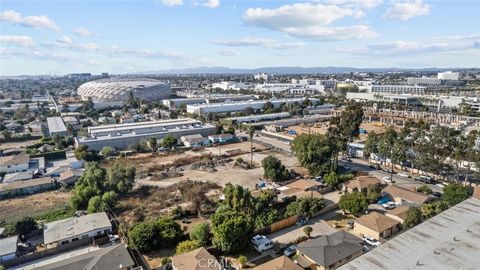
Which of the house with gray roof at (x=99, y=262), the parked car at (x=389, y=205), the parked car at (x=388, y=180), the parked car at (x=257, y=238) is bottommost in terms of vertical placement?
the parked car at (x=389, y=205)

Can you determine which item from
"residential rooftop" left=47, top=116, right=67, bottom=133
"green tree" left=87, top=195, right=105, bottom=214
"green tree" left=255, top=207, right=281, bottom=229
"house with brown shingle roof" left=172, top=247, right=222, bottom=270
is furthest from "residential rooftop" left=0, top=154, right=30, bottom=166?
"green tree" left=255, top=207, right=281, bottom=229

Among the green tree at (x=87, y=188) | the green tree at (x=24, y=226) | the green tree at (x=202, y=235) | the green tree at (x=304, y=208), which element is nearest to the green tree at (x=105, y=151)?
the green tree at (x=87, y=188)

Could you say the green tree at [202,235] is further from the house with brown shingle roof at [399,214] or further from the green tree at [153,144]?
the green tree at [153,144]

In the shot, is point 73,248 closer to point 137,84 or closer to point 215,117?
point 215,117

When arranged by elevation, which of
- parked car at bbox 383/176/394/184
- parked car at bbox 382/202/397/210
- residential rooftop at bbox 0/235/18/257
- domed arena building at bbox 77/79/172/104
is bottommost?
parked car at bbox 382/202/397/210

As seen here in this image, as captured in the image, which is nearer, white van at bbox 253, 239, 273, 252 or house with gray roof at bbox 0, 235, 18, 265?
house with gray roof at bbox 0, 235, 18, 265

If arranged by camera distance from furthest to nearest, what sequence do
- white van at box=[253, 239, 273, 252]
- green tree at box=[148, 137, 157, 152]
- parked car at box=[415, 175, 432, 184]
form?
green tree at box=[148, 137, 157, 152], parked car at box=[415, 175, 432, 184], white van at box=[253, 239, 273, 252]

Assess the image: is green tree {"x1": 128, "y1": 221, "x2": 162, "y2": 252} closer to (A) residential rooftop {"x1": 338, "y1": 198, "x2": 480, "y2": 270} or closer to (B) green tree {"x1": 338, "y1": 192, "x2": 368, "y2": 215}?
(A) residential rooftop {"x1": 338, "y1": 198, "x2": 480, "y2": 270}
